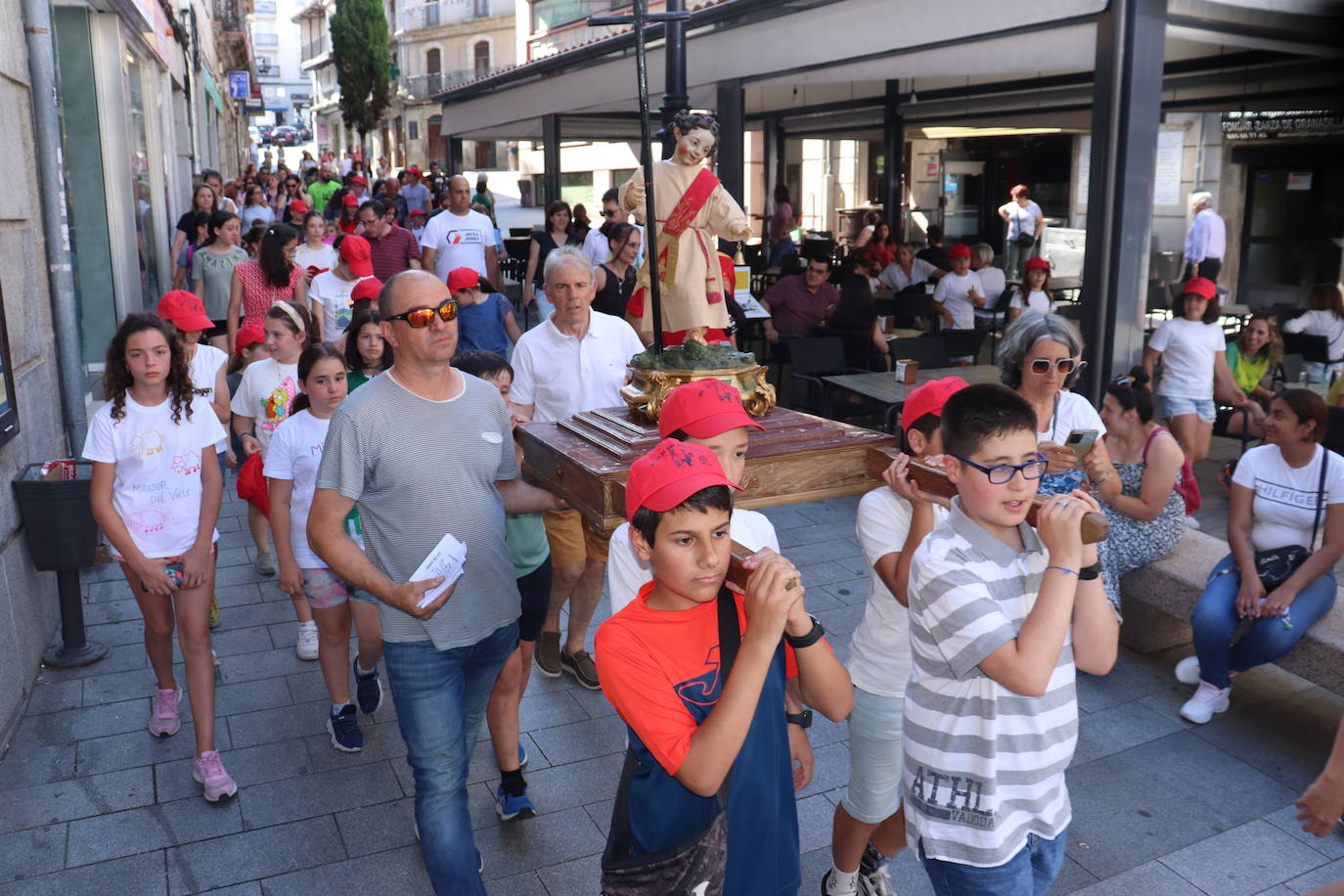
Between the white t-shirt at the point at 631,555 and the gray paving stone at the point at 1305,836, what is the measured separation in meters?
2.26

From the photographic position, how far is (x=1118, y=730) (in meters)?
4.62

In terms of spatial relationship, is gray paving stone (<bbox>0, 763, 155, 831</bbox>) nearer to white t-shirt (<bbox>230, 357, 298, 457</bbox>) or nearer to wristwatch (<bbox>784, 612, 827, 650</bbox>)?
white t-shirt (<bbox>230, 357, 298, 457</bbox>)

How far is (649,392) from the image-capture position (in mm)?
3422

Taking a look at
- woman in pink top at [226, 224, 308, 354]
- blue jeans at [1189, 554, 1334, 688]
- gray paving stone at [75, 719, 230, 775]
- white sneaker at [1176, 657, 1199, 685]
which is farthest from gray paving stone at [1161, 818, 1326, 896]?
woman in pink top at [226, 224, 308, 354]

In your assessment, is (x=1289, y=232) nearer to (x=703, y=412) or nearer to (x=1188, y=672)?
(x=1188, y=672)

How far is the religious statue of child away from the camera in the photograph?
12.6ft

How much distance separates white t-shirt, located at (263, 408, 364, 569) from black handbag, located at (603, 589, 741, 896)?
2323 millimetres

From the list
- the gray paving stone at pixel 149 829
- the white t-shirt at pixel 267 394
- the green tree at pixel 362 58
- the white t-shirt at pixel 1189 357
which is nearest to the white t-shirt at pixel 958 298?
the white t-shirt at pixel 1189 357

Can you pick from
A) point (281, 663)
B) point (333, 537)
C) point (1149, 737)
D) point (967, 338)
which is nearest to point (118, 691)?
point (281, 663)

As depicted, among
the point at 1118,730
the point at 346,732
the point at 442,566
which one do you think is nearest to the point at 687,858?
the point at 442,566

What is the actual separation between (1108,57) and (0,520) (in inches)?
264

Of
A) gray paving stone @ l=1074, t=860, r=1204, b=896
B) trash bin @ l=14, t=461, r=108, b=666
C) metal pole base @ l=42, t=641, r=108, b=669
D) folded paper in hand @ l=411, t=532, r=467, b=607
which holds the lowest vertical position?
gray paving stone @ l=1074, t=860, r=1204, b=896

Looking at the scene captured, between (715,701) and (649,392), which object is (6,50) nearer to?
(649,392)

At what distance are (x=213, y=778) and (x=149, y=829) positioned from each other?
256 millimetres
